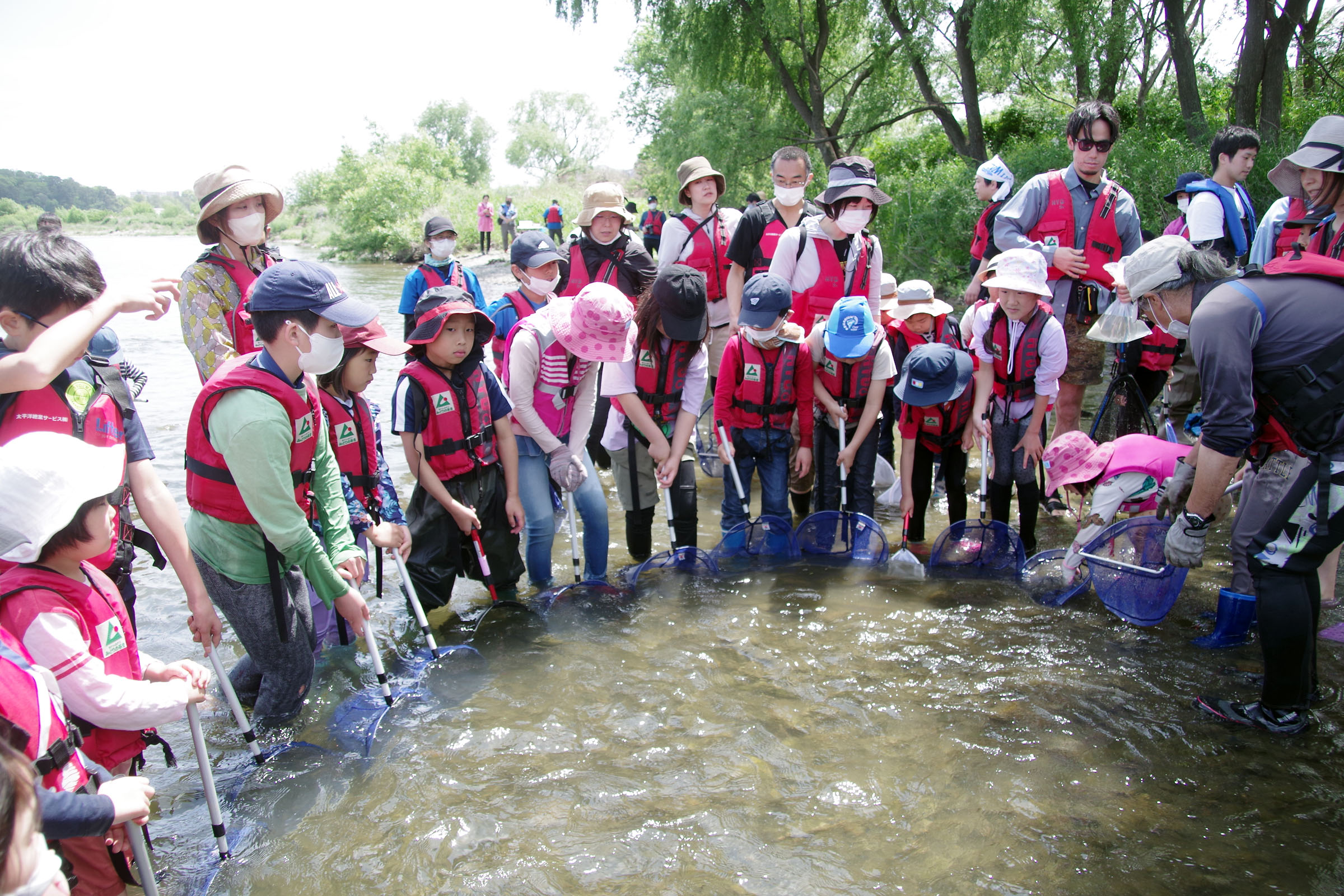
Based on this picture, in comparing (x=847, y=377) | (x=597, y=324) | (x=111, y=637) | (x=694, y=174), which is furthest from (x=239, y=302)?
(x=694, y=174)

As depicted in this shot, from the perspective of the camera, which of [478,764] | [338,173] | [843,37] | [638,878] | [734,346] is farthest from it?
[338,173]

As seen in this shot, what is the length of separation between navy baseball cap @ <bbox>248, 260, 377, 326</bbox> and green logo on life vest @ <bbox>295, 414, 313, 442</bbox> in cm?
37

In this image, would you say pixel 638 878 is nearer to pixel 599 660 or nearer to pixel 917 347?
pixel 599 660

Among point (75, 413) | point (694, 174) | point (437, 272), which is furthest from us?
point (437, 272)

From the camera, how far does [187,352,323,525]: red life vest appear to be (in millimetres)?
2805

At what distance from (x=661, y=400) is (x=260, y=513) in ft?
7.77

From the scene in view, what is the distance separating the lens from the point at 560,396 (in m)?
4.39

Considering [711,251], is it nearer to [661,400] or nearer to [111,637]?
[661,400]

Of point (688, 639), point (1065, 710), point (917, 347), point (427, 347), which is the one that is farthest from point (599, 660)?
point (917, 347)

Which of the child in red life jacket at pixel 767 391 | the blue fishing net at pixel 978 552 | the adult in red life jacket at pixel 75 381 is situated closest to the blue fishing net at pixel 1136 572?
the blue fishing net at pixel 978 552

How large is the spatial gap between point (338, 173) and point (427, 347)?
44.3 meters

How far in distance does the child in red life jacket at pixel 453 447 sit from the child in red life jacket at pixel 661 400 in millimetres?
714

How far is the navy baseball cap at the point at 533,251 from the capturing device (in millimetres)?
5281

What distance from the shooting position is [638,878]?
262 centimetres
